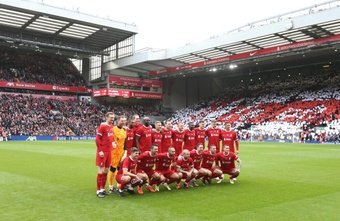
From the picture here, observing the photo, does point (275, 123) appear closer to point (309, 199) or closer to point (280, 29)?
point (280, 29)

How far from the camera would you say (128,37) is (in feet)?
175

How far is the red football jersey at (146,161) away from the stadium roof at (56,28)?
35.2 m

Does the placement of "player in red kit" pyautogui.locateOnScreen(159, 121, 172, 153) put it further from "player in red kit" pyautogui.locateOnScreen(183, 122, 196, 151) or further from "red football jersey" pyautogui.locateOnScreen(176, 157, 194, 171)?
"red football jersey" pyautogui.locateOnScreen(176, 157, 194, 171)

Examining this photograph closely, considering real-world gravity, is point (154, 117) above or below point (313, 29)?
below

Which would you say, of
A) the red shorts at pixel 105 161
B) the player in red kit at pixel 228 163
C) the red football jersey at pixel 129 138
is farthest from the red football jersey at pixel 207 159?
the red shorts at pixel 105 161

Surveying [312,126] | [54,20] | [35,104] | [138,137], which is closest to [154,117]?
[35,104]

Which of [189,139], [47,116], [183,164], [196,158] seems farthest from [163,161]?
[47,116]

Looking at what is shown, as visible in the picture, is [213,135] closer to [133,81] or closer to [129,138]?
[129,138]

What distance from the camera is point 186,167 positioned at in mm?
10789

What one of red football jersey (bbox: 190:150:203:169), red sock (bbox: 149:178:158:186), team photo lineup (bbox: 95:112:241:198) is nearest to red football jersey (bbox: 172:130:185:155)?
team photo lineup (bbox: 95:112:241:198)

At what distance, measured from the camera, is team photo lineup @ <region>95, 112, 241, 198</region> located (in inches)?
371

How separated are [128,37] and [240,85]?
19375mm

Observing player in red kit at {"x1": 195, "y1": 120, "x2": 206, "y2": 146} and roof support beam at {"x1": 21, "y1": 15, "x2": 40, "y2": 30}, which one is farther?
roof support beam at {"x1": 21, "y1": 15, "x2": 40, "y2": 30}

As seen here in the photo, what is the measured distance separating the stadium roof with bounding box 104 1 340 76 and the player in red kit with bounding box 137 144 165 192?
27.8m
